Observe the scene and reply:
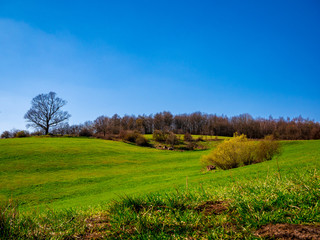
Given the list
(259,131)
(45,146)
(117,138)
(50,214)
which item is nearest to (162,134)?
(117,138)

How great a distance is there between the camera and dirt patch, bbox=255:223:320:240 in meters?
2.29

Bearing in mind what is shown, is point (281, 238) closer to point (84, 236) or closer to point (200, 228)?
point (200, 228)

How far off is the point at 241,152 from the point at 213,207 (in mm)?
20012

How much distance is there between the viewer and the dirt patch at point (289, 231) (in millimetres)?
2287

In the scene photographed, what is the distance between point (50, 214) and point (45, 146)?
45681mm

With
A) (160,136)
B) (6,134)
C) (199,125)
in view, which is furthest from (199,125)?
(6,134)

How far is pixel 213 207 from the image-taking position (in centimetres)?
340

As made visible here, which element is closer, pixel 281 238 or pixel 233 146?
pixel 281 238

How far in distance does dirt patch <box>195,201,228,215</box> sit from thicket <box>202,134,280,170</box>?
1906cm

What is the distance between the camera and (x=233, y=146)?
21.9 m

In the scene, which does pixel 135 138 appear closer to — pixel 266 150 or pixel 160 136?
pixel 160 136

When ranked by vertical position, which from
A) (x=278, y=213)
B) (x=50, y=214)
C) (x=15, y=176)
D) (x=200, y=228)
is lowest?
(x=15, y=176)

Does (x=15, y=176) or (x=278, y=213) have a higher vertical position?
(x=278, y=213)

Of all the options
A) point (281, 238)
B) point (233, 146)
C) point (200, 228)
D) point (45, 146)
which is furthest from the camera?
point (45, 146)
